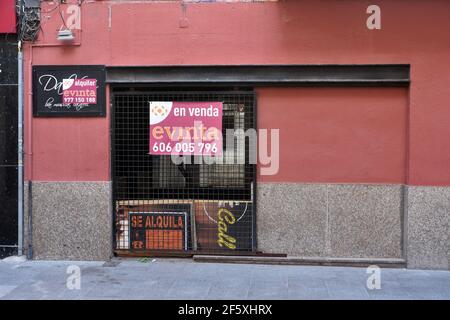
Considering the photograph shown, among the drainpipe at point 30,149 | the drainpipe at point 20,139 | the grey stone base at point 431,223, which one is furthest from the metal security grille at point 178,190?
the grey stone base at point 431,223

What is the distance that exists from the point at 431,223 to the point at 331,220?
1.56 m

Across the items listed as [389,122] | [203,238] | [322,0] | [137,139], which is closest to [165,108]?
[137,139]

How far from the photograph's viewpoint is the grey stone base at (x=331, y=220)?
938cm

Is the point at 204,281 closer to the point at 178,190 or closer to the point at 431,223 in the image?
the point at 178,190

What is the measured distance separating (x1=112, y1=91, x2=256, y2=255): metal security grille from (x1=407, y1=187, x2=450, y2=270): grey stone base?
2.60 meters

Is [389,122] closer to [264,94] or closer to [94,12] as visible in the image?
[264,94]

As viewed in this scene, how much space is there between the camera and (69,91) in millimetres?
9789

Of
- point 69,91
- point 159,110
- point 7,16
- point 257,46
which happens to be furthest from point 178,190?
point 7,16

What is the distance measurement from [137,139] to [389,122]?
4.19m

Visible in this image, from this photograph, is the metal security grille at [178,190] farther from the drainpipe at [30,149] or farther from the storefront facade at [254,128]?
the drainpipe at [30,149]

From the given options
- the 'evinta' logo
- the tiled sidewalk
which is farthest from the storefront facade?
the tiled sidewalk

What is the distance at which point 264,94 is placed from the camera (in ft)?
31.3
